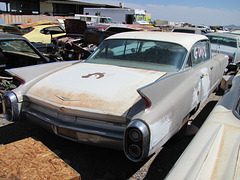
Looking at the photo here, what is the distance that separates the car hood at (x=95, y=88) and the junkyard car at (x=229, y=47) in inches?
212

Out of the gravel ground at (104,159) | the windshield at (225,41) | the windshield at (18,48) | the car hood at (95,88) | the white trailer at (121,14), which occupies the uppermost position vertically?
the white trailer at (121,14)

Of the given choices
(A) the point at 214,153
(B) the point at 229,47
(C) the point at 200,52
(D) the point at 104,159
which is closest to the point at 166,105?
(A) the point at 214,153

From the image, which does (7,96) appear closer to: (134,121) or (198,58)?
(134,121)

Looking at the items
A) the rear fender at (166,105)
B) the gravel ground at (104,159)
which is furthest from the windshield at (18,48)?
the rear fender at (166,105)

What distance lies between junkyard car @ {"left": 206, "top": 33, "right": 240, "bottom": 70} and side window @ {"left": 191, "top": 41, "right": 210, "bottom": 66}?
3.16m

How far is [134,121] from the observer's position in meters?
2.12

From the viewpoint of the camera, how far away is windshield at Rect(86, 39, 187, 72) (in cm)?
342

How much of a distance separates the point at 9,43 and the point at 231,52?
6894 mm

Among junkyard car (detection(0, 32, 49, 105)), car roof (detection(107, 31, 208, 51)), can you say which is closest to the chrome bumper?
car roof (detection(107, 31, 208, 51))

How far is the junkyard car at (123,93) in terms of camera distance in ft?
7.42

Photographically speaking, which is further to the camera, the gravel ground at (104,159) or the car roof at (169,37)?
the car roof at (169,37)

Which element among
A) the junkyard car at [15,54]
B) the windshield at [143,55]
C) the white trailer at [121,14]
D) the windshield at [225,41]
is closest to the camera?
the windshield at [143,55]

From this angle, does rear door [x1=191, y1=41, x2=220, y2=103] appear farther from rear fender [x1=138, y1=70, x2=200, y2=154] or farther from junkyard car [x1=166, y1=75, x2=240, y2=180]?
junkyard car [x1=166, y1=75, x2=240, y2=180]

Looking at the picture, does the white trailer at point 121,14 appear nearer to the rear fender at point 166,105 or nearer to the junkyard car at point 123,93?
the junkyard car at point 123,93
